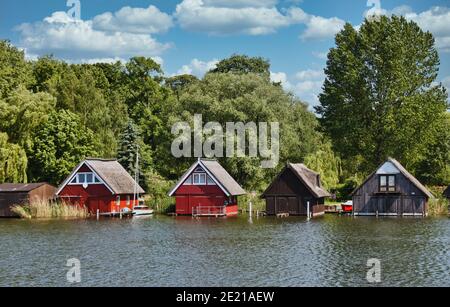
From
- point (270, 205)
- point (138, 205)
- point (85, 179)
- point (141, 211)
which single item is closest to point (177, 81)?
point (138, 205)

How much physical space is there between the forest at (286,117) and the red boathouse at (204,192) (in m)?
7.53

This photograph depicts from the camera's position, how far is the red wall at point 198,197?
67.6m

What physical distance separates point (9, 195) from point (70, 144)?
29.6 ft

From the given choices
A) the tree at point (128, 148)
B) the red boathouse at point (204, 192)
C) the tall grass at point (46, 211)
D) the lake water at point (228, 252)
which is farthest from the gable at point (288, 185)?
the tall grass at point (46, 211)

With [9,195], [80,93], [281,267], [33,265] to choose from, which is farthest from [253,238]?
[80,93]

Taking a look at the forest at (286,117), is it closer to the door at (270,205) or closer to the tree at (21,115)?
the tree at (21,115)

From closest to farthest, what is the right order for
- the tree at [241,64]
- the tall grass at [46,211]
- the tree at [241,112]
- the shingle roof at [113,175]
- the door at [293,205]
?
the tall grass at [46,211] → the door at [293,205] → the shingle roof at [113,175] → the tree at [241,112] → the tree at [241,64]

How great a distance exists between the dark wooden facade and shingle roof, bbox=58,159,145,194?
21039 mm

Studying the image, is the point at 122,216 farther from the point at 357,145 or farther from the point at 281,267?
the point at 281,267

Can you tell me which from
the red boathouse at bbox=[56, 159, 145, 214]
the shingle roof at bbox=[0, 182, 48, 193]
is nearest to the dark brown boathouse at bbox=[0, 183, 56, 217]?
the shingle roof at bbox=[0, 182, 48, 193]

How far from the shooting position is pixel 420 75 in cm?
7519

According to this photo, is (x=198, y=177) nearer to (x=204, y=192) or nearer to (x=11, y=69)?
(x=204, y=192)

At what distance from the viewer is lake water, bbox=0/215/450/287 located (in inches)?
1395

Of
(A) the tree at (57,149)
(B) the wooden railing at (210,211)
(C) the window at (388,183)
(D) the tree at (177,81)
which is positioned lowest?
Answer: (B) the wooden railing at (210,211)
